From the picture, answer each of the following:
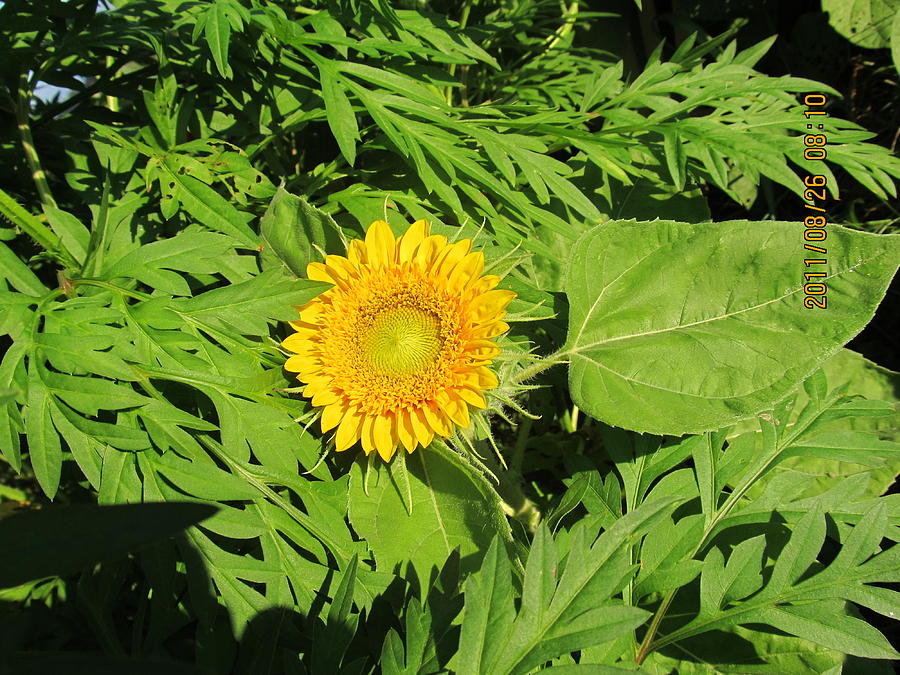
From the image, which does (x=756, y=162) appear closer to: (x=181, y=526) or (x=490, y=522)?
(x=490, y=522)

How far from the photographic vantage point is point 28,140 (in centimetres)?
154

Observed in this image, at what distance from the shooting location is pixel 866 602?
3.40 feet

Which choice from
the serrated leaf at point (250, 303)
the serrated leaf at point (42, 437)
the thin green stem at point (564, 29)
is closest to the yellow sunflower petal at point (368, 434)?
the serrated leaf at point (250, 303)

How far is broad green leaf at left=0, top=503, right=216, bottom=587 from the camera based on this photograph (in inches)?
21.0

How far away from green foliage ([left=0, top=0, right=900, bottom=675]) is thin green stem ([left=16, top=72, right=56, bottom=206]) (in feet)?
0.03

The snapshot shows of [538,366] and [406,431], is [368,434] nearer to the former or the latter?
[406,431]

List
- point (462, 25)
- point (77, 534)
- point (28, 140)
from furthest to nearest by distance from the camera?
point (462, 25)
point (28, 140)
point (77, 534)

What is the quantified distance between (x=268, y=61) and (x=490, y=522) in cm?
115

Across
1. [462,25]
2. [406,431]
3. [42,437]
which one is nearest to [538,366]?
[406,431]

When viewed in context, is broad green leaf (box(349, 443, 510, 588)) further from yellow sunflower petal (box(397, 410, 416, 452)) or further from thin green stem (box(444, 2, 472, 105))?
thin green stem (box(444, 2, 472, 105))

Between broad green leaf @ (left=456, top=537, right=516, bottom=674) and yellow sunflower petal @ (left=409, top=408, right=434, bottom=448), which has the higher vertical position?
yellow sunflower petal @ (left=409, top=408, right=434, bottom=448)

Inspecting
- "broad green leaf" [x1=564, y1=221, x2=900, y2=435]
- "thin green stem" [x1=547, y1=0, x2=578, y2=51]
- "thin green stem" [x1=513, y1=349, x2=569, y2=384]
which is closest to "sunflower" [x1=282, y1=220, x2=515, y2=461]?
"thin green stem" [x1=513, y1=349, x2=569, y2=384]

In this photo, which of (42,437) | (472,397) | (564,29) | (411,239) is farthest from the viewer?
(564,29)

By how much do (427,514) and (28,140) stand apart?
4.19 ft
